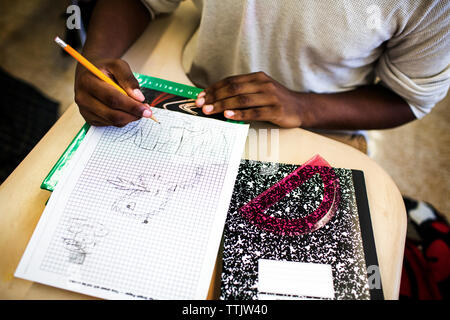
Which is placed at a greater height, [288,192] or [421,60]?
[421,60]

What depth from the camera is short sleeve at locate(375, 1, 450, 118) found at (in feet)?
1.50

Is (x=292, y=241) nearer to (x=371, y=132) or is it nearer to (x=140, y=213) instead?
(x=140, y=213)

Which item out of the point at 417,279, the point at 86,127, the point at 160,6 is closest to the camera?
the point at 86,127

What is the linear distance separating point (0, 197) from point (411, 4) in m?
0.64

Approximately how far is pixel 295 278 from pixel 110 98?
346 mm

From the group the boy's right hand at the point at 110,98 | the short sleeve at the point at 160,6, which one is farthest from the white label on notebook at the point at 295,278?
the short sleeve at the point at 160,6

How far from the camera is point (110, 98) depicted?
441 mm

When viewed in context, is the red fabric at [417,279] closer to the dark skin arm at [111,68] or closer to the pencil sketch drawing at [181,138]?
the pencil sketch drawing at [181,138]

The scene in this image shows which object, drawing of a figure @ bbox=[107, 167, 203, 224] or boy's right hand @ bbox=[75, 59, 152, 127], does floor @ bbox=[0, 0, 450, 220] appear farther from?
drawing of a figure @ bbox=[107, 167, 203, 224]

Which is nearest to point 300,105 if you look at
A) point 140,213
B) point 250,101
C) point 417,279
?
point 250,101

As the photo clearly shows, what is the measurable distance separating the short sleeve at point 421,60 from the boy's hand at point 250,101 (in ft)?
0.68

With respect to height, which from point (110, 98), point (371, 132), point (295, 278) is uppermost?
point (110, 98)

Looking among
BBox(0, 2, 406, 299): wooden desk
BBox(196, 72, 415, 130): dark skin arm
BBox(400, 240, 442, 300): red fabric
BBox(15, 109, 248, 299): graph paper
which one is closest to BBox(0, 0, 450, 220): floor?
BBox(400, 240, 442, 300): red fabric
